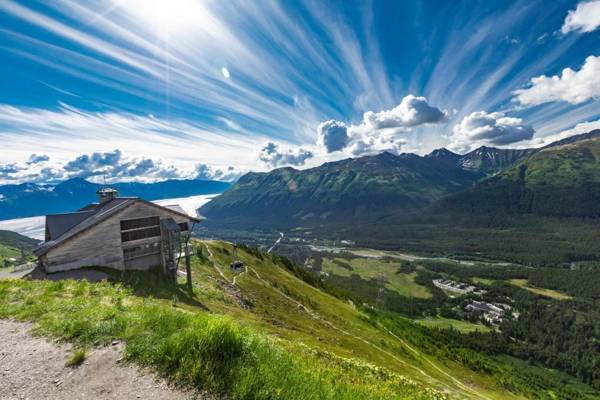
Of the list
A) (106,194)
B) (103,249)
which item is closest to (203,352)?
(103,249)

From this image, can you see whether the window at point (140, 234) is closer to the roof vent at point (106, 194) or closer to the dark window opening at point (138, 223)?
the dark window opening at point (138, 223)

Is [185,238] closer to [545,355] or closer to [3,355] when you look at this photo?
[3,355]

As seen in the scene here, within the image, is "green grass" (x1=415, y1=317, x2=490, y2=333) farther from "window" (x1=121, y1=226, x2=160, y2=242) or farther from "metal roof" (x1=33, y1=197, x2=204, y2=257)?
"metal roof" (x1=33, y1=197, x2=204, y2=257)

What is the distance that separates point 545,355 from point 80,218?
216868 millimetres

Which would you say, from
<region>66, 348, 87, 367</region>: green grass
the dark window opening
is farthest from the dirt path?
the dark window opening

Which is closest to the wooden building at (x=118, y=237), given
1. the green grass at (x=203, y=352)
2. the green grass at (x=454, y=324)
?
the green grass at (x=203, y=352)

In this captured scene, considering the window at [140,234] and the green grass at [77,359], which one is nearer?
the green grass at [77,359]

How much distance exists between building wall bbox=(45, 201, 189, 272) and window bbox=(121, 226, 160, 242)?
0.49 meters

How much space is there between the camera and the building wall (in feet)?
91.5

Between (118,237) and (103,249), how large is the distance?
1879 millimetres

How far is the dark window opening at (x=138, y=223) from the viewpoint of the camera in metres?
32.7

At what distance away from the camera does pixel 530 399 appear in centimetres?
6875

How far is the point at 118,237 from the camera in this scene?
104 feet

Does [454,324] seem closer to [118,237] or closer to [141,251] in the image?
[141,251]
